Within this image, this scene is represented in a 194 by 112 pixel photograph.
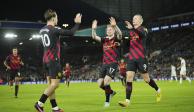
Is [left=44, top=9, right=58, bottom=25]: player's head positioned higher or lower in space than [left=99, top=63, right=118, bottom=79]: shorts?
higher

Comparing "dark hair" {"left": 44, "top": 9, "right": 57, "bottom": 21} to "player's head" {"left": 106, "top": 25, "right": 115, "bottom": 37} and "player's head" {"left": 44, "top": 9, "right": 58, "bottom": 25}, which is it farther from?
"player's head" {"left": 106, "top": 25, "right": 115, "bottom": 37}

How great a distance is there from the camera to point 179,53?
55.2 m

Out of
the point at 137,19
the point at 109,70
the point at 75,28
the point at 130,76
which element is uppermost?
the point at 137,19

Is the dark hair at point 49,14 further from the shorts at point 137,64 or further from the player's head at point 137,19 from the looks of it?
the shorts at point 137,64

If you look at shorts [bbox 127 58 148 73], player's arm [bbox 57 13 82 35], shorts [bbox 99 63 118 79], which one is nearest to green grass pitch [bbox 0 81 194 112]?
shorts [bbox 99 63 118 79]

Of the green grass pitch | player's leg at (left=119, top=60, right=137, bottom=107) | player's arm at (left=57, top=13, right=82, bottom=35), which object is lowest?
the green grass pitch

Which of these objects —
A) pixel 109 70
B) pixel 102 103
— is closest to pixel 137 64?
pixel 109 70

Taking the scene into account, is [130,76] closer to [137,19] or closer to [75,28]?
[137,19]

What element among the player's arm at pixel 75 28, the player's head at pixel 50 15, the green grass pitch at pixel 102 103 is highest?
the player's head at pixel 50 15

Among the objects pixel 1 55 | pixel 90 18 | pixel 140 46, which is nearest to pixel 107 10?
pixel 90 18

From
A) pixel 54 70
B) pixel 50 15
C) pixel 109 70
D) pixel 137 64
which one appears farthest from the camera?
pixel 109 70

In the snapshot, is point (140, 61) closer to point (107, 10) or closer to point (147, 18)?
point (107, 10)

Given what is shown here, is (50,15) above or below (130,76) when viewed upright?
above

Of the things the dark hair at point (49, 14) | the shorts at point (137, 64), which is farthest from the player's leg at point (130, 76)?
the dark hair at point (49, 14)
